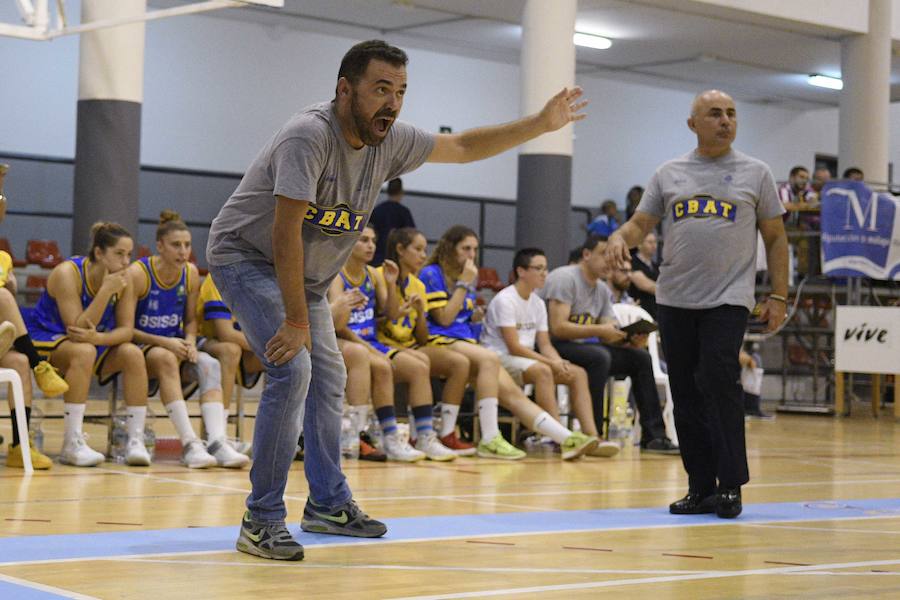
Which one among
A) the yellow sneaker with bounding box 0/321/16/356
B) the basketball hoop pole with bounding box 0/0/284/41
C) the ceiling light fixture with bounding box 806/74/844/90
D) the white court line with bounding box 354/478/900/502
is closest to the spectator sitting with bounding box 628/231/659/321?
the white court line with bounding box 354/478/900/502

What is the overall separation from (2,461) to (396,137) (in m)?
3.32

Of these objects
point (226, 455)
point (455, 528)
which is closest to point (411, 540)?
point (455, 528)

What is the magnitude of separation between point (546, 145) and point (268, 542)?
840cm

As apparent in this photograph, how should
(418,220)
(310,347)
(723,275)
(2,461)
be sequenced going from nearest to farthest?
(310,347) < (723,275) < (2,461) < (418,220)

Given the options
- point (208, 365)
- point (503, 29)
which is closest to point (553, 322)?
point (208, 365)

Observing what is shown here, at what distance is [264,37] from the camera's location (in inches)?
613

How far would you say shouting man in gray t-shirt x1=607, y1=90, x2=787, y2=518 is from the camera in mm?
4965

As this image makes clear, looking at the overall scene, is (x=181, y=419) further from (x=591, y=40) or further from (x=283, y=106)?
(x=591, y=40)

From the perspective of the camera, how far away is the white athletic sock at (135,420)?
20.8 ft

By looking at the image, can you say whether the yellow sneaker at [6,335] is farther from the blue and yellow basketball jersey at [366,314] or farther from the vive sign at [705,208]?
the vive sign at [705,208]

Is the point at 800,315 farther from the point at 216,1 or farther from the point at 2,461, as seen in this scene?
the point at 2,461

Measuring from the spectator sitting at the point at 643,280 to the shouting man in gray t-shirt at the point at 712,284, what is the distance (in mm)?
3946

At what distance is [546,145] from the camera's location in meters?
11.7

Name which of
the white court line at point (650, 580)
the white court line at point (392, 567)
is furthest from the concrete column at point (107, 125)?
the white court line at point (650, 580)
